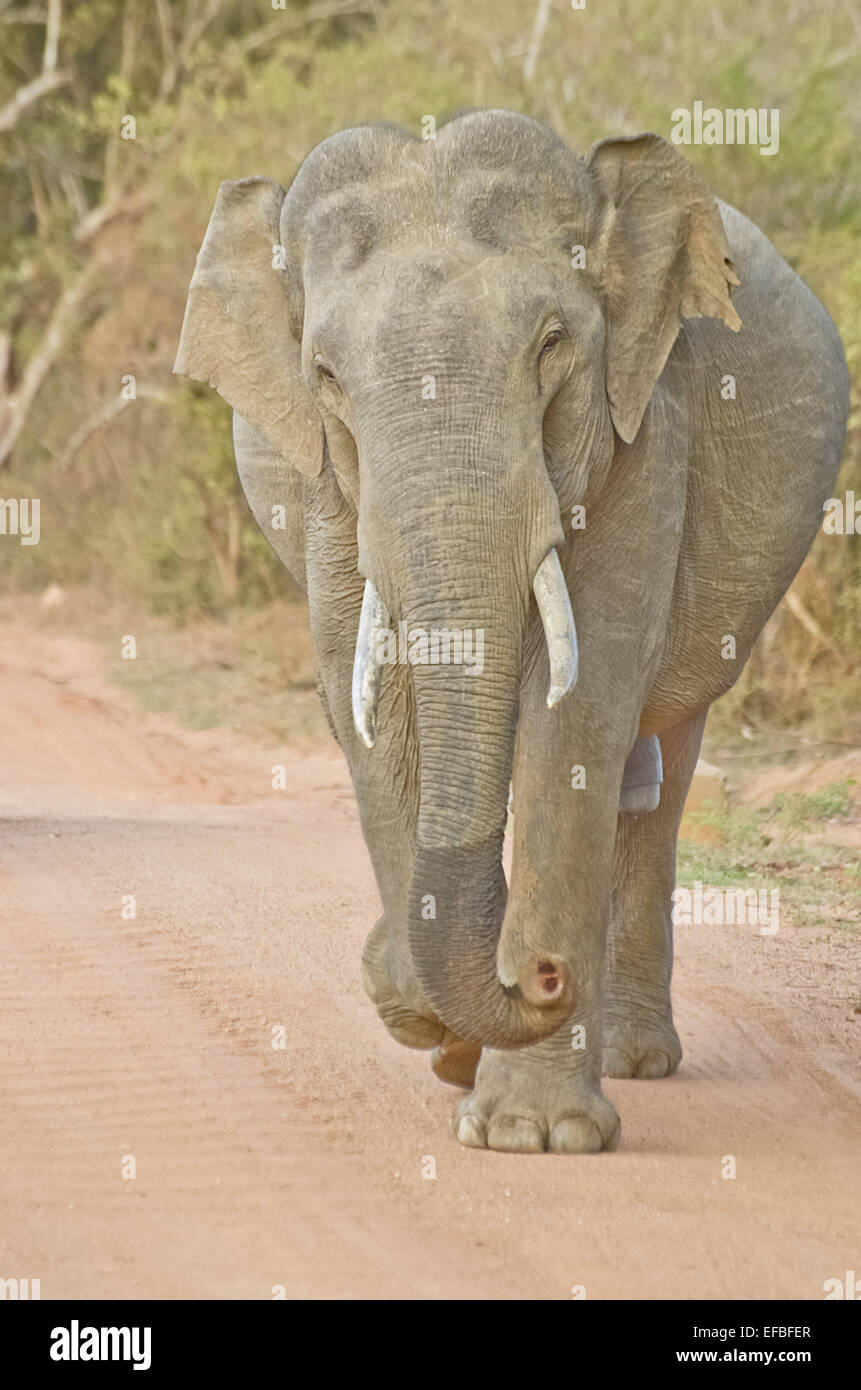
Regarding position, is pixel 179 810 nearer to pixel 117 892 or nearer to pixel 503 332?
pixel 117 892

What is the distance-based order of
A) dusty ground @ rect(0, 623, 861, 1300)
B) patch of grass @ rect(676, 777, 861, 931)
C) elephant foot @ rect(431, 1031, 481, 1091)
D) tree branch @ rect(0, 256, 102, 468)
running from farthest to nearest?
tree branch @ rect(0, 256, 102, 468), patch of grass @ rect(676, 777, 861, 931), elephant foot @ rect(431, 1031, 481, 1091), dusty ground @ rect(0, 623, 861, 1300)

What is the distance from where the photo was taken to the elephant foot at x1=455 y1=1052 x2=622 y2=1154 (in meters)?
5.38

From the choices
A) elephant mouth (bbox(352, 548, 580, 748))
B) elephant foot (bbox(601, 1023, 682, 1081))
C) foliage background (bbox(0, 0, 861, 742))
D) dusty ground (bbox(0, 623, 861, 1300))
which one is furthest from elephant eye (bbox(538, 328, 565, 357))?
foliage background (bbox(0, 0, 861, 742))

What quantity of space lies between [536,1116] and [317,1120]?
0.77m

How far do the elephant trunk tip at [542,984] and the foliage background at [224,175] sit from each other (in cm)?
918

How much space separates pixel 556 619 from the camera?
4.71 m

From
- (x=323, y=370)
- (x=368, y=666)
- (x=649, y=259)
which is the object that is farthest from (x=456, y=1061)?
(x=649, y=259)

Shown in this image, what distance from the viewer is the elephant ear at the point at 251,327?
5.27 metres

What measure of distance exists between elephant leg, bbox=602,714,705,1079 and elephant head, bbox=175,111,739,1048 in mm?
1707

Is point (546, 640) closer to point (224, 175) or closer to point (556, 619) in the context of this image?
point (556, 619)

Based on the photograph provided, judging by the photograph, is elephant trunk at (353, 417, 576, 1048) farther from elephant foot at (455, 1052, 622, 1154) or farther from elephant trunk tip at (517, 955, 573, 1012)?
elephant foot at (455, 1052, 622, 1154)

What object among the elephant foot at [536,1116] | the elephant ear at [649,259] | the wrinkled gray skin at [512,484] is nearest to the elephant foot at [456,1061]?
the wrinkled gray skin at [512,484]

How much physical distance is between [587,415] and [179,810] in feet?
27.2

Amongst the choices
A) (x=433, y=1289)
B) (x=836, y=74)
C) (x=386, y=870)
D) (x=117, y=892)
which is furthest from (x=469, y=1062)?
(x=836, y=74)
